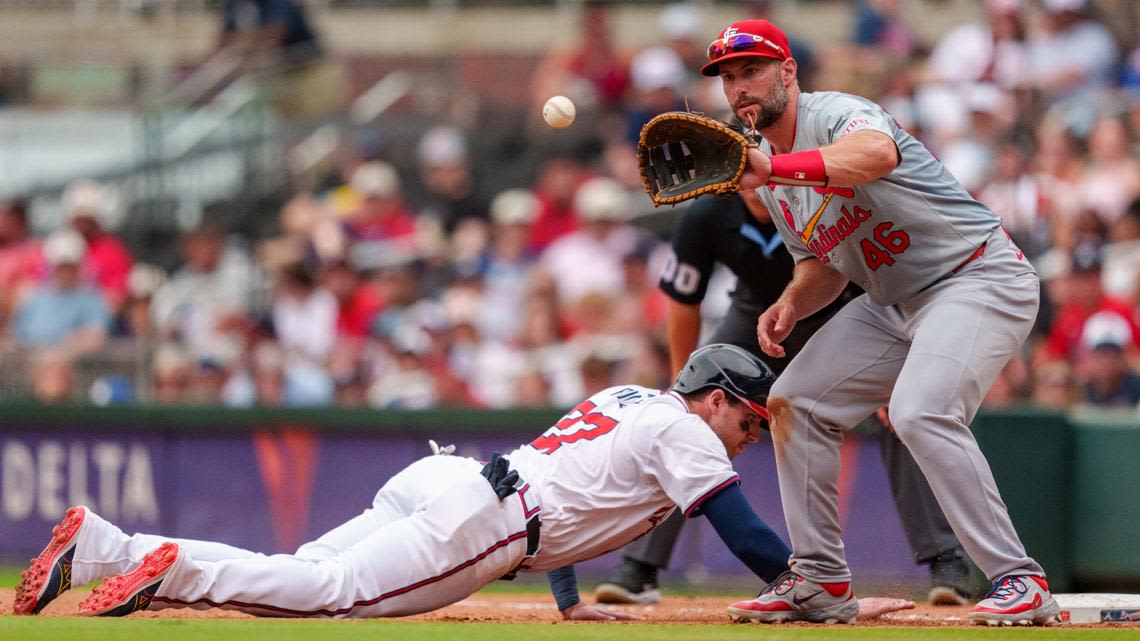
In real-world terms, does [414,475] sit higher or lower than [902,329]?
lower

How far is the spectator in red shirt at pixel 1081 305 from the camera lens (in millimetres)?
9805

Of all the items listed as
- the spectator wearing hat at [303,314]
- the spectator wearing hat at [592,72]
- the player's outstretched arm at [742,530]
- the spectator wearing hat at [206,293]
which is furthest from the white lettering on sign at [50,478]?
the player's outstretched arm at [742,530]

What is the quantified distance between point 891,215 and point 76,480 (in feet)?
21.5

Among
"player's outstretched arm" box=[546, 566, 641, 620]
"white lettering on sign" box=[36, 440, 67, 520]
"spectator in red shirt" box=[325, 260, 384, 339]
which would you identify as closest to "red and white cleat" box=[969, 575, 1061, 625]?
"player's outstretched arm" box=[546, 566, 641, 620]

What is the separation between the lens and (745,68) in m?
5.50

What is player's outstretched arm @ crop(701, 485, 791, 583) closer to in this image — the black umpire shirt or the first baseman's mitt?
the first baseman's mitt

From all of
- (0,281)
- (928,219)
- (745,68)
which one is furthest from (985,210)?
(0,281)

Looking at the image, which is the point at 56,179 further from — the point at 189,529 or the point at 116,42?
the point at 189,529

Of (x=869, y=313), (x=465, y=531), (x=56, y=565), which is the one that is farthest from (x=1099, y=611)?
(x=56, y=565)

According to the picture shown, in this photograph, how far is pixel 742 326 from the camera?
7.01 metres

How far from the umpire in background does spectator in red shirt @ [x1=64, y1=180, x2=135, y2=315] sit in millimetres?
6779

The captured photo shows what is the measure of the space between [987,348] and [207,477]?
600 cm

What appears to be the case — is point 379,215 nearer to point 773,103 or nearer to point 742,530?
point 773,103

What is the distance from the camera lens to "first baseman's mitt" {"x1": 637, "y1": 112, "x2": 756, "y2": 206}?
5.05 meters
